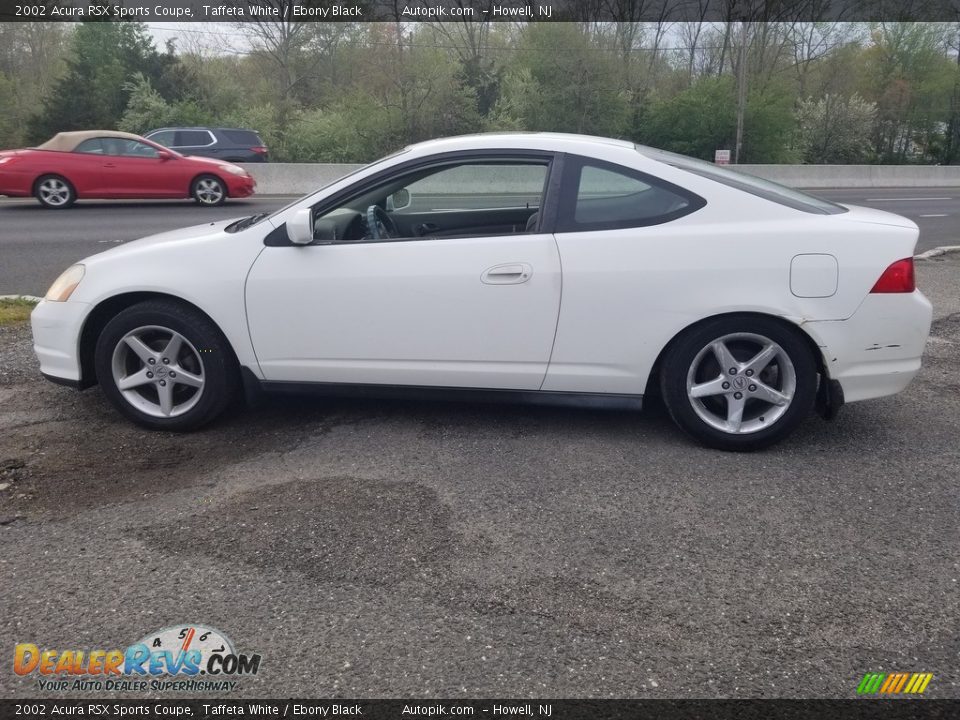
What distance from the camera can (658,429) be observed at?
4.59 meters

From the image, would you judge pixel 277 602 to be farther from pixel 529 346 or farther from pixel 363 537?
pixel 529 346

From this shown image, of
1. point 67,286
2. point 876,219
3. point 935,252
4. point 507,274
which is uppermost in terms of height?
point 876,219

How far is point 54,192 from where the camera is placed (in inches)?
661

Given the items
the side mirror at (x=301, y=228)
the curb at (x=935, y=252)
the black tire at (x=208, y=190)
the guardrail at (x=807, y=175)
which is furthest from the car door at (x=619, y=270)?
the guardrail at (x=807, y=175)

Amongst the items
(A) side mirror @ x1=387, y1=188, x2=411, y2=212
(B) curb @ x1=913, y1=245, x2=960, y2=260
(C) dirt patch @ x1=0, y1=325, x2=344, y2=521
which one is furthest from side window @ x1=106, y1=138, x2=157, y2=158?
(A) side mirror @ x1=387, y1=188, x2=411, y2=212

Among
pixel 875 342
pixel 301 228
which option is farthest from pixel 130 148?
pixel 875 342

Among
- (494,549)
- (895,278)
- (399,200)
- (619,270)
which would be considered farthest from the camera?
(399,200)

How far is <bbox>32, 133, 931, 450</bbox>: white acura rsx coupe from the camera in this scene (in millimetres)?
4109

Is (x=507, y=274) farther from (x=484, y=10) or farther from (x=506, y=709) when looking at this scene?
(x=484, y=10)

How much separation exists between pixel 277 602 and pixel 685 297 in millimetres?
2336

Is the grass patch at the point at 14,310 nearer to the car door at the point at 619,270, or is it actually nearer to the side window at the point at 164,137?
the car door at the point at 619,270

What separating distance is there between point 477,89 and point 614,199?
31.1m

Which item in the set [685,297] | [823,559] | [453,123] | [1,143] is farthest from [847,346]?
[1,143]

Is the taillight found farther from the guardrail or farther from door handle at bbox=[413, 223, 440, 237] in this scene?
the guardrail
